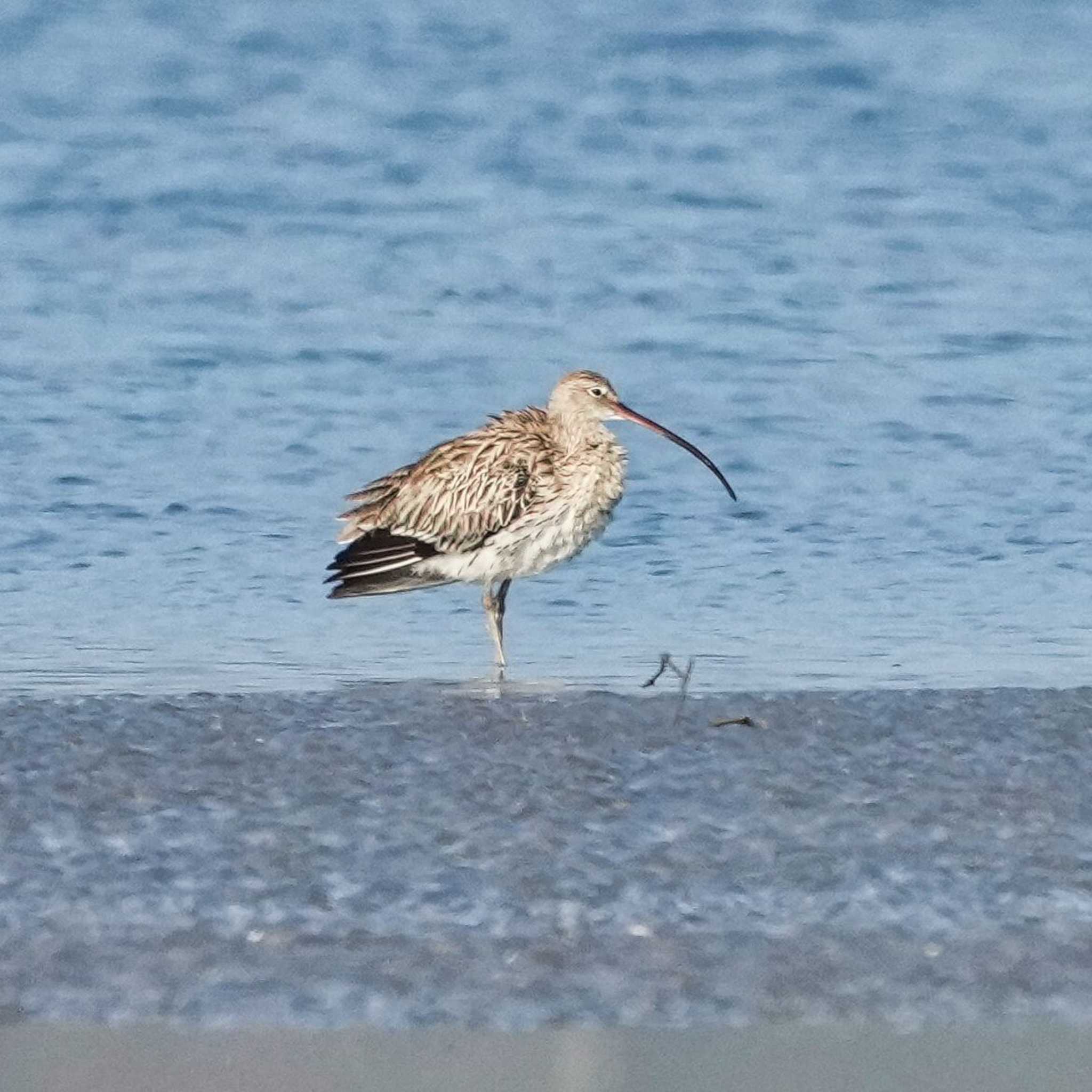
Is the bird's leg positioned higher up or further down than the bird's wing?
further down

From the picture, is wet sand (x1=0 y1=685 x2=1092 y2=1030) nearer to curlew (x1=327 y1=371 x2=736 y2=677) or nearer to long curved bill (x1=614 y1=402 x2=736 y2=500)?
curlew (x1=327 y1=371 x2=736 y2=677)

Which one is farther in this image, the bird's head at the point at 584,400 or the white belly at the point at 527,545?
the bird's head at the point at 584,400

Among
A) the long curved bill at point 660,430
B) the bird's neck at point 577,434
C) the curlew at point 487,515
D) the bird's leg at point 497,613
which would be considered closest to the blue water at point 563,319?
the bird's leg at point 497,613

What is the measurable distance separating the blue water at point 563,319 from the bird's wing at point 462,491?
364mm

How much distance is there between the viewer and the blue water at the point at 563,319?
30.5ft

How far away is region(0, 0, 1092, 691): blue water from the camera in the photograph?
365 inches

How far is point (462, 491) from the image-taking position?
944cm

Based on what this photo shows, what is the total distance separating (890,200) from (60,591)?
25.6 feet

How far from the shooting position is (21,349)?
1288cm

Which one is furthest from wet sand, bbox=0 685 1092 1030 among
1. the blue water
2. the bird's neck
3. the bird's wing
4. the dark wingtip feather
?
the bird's neck

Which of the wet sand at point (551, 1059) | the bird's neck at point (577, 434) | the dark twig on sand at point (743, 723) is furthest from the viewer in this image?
the bird's neck at point (577, 434)

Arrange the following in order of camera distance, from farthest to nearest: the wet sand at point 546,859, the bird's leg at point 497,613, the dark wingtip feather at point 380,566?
the dark wingtip feather at point 380,566
the bird's leg at point 497,613
the wet sand at point 546,859

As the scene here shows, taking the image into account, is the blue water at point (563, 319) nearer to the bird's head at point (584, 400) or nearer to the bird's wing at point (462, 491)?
the bird's wing at point (462, 491)

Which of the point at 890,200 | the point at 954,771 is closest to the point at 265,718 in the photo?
the point at 954,771
